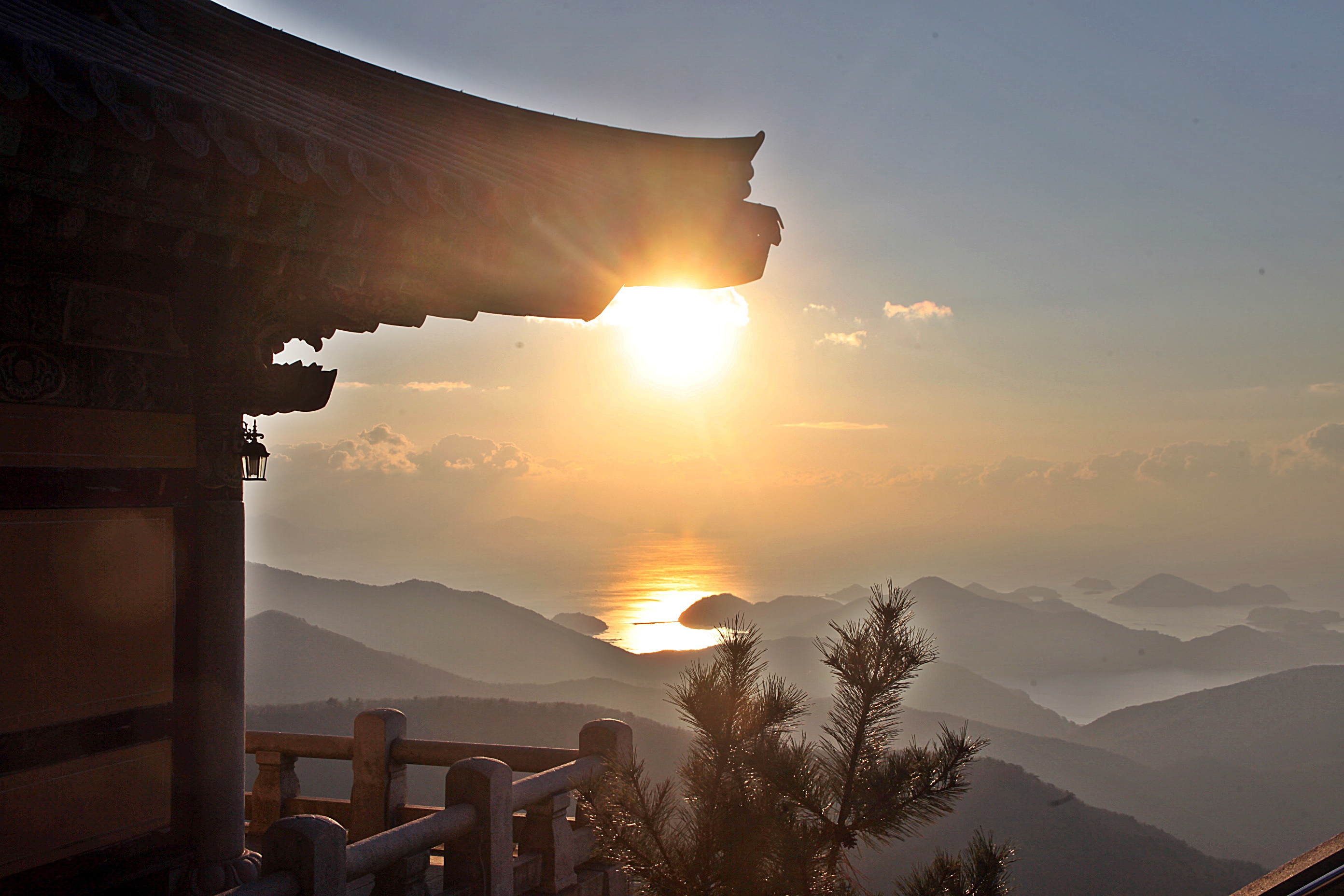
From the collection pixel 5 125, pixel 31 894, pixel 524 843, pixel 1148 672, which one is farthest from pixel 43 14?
pixel 1148 672

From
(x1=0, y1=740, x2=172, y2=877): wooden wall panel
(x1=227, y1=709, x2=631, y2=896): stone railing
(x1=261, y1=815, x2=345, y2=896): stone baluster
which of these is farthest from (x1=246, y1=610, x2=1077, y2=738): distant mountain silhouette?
(x1=261, y1=815, x2=345, y2=896): stone baluster

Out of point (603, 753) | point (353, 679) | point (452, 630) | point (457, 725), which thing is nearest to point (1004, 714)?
point (452, 630)

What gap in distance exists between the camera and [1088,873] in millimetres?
58750

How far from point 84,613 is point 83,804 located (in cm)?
93

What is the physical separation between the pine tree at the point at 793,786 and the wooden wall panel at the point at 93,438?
2.96 m

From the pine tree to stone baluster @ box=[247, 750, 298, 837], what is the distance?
4.68m

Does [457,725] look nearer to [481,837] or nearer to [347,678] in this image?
[347,678]

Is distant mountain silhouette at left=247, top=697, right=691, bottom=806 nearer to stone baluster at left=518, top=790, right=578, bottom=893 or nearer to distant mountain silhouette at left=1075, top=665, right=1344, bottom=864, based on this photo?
stone baluster at left=518, top=790, right=578, bottom=893

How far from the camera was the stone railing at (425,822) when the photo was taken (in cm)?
388

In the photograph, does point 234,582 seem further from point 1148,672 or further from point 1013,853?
point 1148,672

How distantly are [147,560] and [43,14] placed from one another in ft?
11.5

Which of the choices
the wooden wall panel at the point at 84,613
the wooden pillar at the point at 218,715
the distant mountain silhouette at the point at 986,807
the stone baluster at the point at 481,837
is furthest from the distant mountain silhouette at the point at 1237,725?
the wooden wall panel at the point at 84,613

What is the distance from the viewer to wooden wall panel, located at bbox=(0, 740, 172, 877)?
3750mm

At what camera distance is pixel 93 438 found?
419 cm
